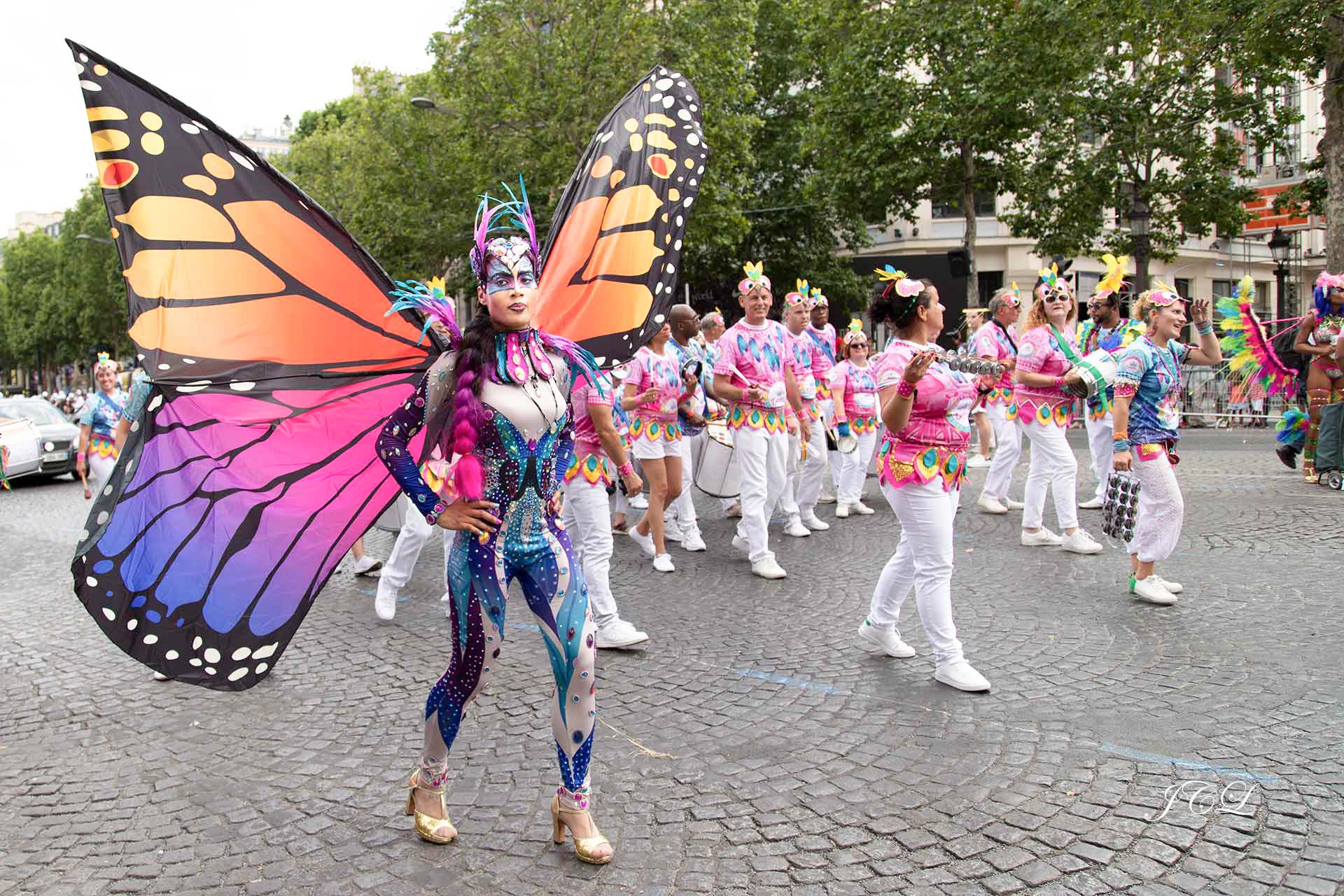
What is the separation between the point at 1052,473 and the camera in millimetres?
8055

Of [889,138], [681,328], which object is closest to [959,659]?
[681,328]

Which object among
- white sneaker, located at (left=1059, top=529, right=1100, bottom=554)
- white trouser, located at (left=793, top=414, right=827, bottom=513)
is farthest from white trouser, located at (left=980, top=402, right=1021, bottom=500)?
white sneaker, located at (left=1059, top=529, right=1100, bottom=554)

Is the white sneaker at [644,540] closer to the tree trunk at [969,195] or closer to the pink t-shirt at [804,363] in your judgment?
the pink t-shirt at [804,363]

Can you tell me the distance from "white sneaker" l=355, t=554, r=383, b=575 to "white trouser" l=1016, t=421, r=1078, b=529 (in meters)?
5.50

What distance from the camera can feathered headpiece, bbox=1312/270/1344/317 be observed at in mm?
10984

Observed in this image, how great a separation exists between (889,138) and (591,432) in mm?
20403

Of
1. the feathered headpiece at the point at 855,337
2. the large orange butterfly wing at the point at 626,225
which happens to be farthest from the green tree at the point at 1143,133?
the large orange butterfly wing at the point at 626,225

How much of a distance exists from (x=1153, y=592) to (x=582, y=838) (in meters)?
4.55

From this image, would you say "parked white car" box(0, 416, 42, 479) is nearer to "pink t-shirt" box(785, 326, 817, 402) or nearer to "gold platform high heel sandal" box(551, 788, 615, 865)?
"pink t-shirt" box(785, 326, 817, 402)

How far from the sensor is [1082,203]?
2422 centimetres

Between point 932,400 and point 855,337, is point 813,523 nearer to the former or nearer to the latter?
point 855,337

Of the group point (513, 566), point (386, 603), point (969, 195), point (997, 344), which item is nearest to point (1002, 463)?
point (997, 344)

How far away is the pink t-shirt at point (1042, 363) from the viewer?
26.2ft

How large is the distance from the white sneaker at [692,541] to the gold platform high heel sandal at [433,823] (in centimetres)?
531
